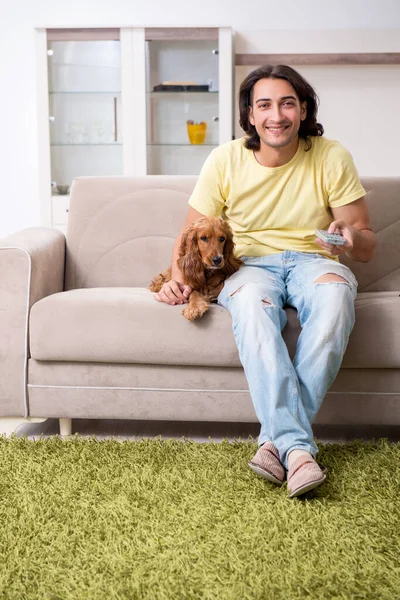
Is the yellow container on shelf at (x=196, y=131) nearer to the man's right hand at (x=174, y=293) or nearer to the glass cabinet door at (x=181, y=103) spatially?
the glass cabinet door at (x=181, y=103)

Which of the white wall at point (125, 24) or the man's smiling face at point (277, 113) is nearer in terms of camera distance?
the man's smiling face at point (277, 113)

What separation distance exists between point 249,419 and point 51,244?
3.20ft

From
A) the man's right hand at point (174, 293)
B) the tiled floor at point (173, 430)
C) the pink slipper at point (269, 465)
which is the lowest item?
the tiled floor at point (173, 430)

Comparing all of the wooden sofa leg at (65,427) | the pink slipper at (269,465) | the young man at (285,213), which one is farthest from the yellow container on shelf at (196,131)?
the pink slipper at (269,465)

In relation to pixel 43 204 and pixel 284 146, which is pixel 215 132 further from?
pixel 284 146

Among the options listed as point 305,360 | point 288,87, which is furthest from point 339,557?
point 288,87

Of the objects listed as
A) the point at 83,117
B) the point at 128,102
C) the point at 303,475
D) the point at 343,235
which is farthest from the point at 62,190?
the point at 303,475

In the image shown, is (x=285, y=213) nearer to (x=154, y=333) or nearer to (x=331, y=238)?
(x=331, y=238)

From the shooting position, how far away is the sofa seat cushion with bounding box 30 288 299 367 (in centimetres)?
219

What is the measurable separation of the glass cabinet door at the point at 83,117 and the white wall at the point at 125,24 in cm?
28

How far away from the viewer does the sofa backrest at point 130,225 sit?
2768 millimetres

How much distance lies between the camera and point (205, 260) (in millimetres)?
2223

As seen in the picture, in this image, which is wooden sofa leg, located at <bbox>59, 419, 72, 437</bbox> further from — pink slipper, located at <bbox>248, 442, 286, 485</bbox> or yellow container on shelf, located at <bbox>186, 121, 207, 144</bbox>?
yellow container on shelf, located at <bbox>186, 121, 207, 144</bbox>

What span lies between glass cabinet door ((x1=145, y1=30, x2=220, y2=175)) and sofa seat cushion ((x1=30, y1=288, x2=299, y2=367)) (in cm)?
277
